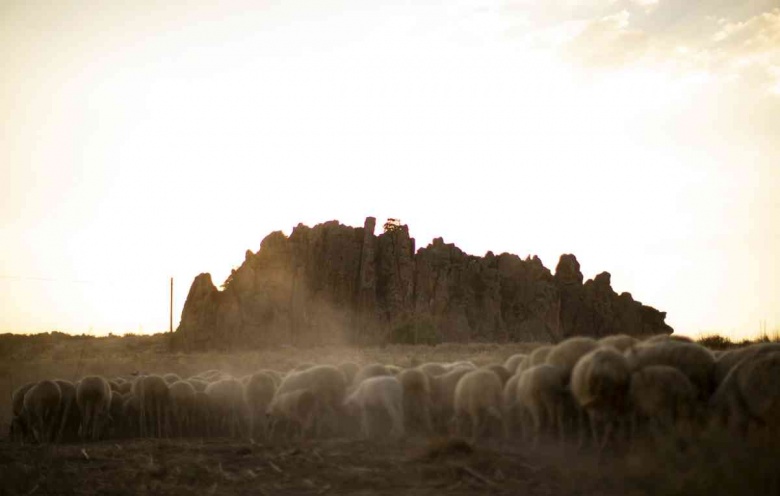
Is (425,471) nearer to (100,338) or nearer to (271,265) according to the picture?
(100,338)

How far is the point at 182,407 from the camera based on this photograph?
1873 cm

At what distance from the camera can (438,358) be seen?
117 feet

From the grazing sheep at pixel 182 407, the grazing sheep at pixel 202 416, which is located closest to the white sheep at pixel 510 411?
the grazing sheep at pixel 202 416

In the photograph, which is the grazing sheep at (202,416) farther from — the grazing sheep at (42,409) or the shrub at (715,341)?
the shrub at (715,341)

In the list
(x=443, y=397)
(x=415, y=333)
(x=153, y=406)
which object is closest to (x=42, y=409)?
(x=153, y=406)

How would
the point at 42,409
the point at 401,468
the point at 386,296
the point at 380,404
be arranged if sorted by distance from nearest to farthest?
the point at 401,468 → the point at 380,404 → the point at 42,409 → the point at 386,296

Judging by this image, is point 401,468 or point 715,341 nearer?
point 401,468

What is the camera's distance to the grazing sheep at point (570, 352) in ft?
42.1

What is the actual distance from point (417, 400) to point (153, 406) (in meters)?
6.93

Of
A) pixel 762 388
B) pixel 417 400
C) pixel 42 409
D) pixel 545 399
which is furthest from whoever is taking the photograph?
pixel 42 409

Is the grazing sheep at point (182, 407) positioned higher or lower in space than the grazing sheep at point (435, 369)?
lower

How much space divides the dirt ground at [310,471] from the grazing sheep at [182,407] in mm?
4356

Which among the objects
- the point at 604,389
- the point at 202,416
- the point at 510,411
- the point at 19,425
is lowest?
the point at 19,425

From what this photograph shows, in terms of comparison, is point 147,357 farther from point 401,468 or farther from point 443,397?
point 401,468
